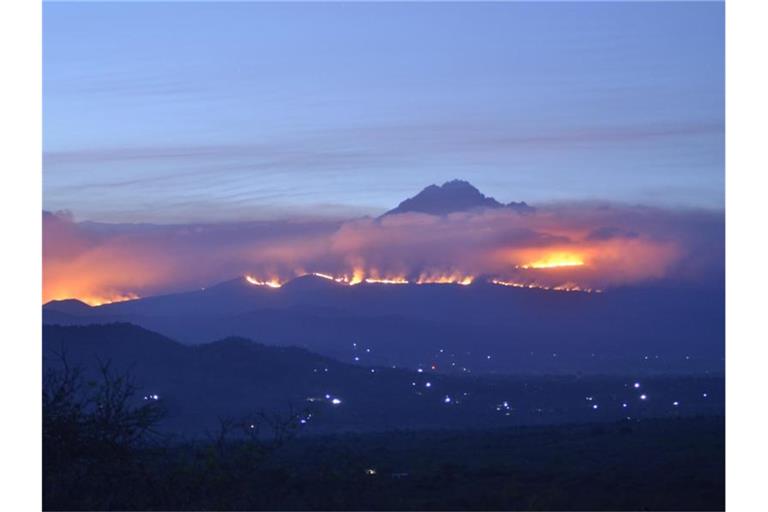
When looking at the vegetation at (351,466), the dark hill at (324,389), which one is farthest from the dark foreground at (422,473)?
the dark hill at (324,389)

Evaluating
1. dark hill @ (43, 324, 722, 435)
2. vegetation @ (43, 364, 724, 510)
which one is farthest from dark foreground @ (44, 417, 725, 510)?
dark hill @ (43, 324, 722, 435)

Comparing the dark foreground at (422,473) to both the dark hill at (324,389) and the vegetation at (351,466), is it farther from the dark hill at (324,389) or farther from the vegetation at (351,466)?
the dark hill at (324,389)

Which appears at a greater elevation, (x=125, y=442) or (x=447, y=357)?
(x=125, y=442)

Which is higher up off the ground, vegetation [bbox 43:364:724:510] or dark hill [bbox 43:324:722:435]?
vegetation [bbox 43:364:724:510]

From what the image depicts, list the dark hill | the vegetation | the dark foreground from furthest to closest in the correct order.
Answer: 1. the dark hill
2. the dark foreground
3. the vegetation

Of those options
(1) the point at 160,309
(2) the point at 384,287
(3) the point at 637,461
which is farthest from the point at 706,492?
(2) the point at 384,287

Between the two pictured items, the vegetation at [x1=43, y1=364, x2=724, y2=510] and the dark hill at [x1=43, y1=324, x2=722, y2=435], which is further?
the dark hill at [x1=43, y1=324, x2=722, y2=435]

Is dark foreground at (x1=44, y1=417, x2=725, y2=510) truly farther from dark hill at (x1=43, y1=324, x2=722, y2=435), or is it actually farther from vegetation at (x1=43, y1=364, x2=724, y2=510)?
dark hill at (x1=43, y1=324, x2=722, y2=435)
